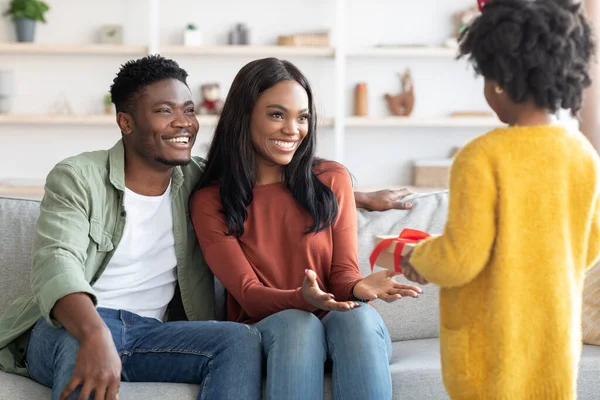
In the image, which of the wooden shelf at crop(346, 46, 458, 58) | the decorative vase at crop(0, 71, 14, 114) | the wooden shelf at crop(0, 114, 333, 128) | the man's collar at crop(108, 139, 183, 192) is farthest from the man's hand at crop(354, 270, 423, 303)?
the decorative vase at crop(0, 71, 14, 114)

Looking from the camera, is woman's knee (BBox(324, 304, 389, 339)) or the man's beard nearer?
woman's knee (BBox(324, 304, 389, 339))

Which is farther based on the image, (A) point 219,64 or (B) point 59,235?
(A) point 219,64

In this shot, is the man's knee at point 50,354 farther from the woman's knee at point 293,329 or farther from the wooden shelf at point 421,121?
the wooden shelf at point 421,121

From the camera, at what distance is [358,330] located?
1.80 m

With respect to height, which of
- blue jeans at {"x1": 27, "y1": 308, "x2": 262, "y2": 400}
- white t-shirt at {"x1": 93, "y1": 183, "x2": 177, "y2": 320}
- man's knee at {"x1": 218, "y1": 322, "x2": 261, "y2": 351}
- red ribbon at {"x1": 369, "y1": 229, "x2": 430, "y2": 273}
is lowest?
blue jeans at {"x1": 27, "y1": 308, "x2": 262, "y2": 400}

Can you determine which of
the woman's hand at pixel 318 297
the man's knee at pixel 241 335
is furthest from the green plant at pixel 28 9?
the woman's hand at pixel 318 297

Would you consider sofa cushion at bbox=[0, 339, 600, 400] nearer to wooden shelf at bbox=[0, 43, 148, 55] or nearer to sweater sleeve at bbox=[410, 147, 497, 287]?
sweater sleeve at bbox=[410, 147, 497, 287]

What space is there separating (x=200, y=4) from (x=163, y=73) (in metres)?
3.27

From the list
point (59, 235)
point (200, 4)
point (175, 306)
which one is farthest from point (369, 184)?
point (59, 235)

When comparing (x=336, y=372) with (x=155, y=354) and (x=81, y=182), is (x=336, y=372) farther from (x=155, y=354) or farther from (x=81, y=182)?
(x=81, y=182)

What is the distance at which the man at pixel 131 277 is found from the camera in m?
1.73

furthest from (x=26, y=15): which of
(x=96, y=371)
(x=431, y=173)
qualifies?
(x=96, y=371)

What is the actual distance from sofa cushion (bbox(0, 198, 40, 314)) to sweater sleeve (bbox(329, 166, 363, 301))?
2.73 feet

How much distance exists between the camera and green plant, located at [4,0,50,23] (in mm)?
4965
